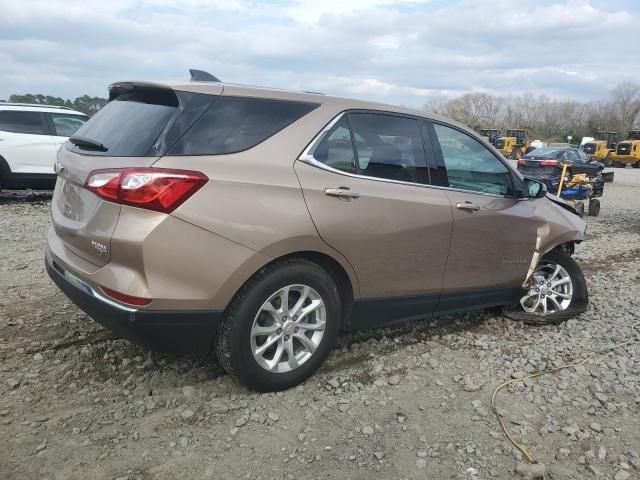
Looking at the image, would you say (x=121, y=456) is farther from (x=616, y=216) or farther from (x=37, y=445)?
(x=616, y=216)

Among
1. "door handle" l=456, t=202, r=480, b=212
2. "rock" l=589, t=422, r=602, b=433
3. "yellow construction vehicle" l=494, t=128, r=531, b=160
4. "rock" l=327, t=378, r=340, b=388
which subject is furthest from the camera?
"yellow construction vehicle" l=494, t=128, r=531, b=160

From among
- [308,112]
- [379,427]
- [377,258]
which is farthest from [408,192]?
[379,427]

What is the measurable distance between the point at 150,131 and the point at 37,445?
1670 millimetres

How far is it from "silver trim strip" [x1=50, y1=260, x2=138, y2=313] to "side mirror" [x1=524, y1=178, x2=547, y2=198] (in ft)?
10.6

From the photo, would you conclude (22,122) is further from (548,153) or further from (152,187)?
(548,153)

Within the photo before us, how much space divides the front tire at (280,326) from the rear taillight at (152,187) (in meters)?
0.60

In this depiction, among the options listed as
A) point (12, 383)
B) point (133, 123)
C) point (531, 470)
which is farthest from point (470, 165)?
point (12, 383)

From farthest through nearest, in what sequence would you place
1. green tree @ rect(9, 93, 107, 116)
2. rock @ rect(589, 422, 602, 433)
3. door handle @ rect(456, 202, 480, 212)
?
green tree @ rect(9, 93, 107, 116), door handle @ rect(456, 202, 480, 212), rock @ rect(589, 422, 602, 433)

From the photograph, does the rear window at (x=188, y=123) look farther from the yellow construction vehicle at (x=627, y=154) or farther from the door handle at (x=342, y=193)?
the yellow construction vehicle at (x=627, y=154)

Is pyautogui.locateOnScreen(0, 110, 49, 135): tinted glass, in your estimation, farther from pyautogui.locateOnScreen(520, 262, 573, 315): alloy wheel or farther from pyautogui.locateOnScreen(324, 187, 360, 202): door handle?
pyautogui.locateOnScreen(520, 262, 573, 315): alloy wheel

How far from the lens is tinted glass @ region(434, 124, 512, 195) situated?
12.3ft

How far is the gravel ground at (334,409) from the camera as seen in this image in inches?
101

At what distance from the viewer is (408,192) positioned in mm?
3410

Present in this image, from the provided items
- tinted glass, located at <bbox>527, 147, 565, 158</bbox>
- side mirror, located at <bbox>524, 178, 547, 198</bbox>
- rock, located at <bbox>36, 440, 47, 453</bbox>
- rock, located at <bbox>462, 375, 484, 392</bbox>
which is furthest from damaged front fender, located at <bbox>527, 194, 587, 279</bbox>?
tinted glass, located at <bbox>527, 147, 565, 158</bbox>
